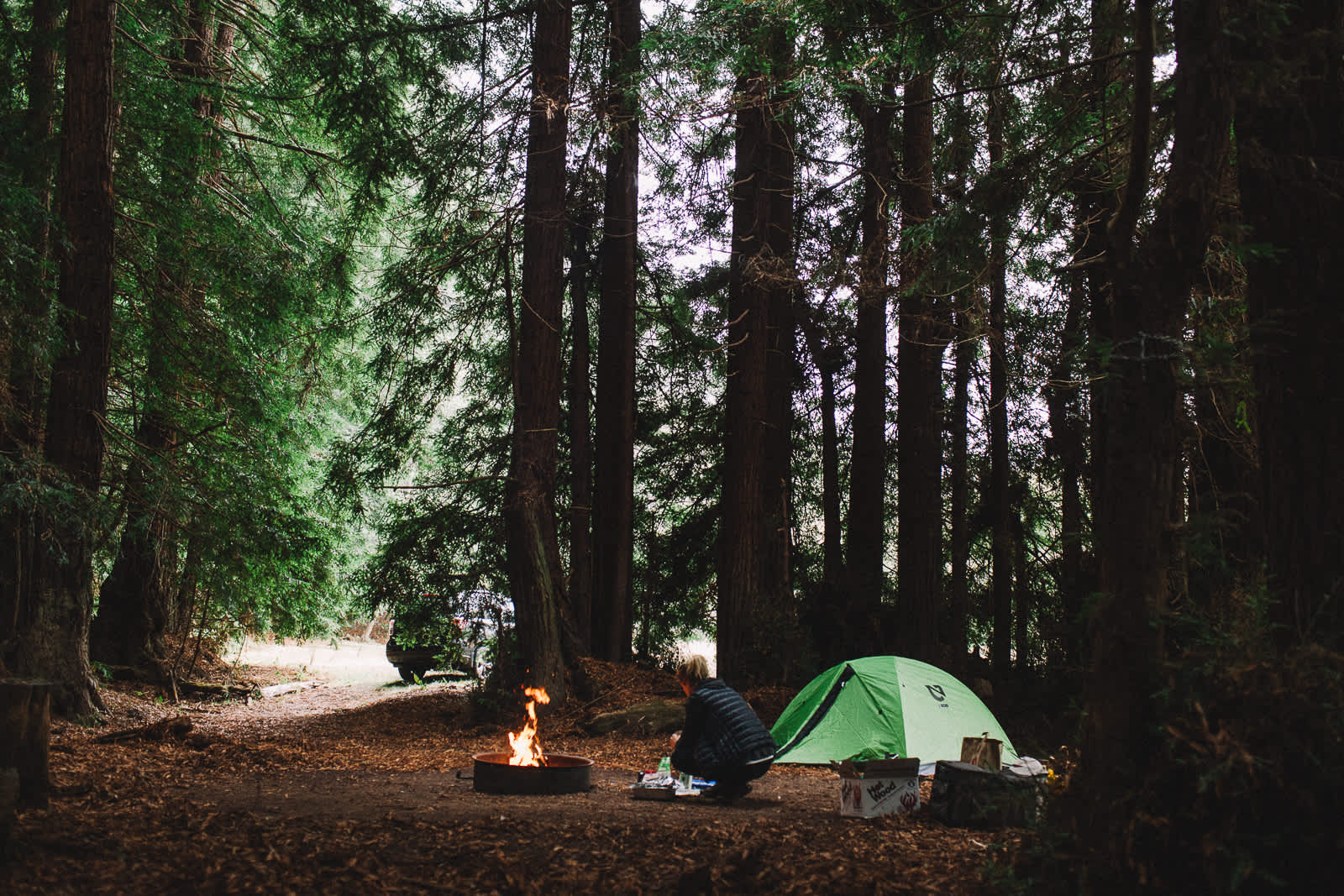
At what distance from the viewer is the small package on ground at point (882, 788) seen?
629 centimetres

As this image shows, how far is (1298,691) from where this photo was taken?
11.5 ft

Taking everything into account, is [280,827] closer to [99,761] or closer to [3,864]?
[3,864]

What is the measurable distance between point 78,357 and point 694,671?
22.2ft

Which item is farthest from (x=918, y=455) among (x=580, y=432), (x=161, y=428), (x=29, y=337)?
(x=29, y=337)

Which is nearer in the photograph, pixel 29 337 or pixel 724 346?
pixel 29 337

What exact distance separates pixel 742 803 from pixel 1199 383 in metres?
4.51

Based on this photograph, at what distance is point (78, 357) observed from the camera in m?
8.95

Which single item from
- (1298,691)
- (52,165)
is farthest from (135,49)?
(1298,691)

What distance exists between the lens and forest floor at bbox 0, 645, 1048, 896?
4480 millimetres

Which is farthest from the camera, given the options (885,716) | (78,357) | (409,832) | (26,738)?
(78,357)

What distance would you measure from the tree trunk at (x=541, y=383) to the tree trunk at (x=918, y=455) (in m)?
4.53

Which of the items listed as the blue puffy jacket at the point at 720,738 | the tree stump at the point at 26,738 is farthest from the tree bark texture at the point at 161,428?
the blue puffy jacket at the point at 720,738

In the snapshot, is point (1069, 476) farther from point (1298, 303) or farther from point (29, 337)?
point (29, 337)

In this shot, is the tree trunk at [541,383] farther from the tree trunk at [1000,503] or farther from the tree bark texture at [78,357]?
the tree trunk at [1000,503]
